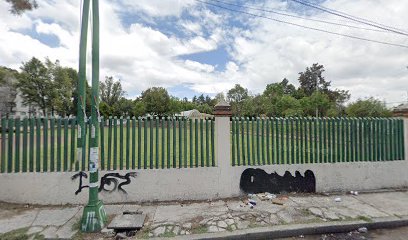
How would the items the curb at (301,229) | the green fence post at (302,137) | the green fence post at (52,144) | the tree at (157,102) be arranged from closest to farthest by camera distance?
the curb at (301,229) < the green fence post at (52,144) < the green fence post at (302,137) < the tree at (157,102)

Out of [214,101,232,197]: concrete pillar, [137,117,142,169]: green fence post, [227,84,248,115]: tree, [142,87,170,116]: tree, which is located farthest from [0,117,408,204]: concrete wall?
[227,84,248,115]: tree

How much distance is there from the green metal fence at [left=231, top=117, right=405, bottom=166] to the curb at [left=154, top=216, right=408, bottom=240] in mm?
1918

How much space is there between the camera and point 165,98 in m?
46.6

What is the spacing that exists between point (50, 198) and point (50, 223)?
1.00 m

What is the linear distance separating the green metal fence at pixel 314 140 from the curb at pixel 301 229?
1.92m

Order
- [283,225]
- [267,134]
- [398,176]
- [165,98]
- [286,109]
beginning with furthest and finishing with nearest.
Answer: [165,98]
[286,109]
[398,176]
[267,134]
[283,225]

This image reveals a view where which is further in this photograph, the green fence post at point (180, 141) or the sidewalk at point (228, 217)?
the green fence post at point (180, 141)

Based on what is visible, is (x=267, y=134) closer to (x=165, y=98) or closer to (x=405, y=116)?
(x=405, y=116)

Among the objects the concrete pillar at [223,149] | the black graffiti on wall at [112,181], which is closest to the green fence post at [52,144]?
the black graffiti on wall at [112,181]

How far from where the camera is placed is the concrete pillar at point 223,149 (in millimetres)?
5984

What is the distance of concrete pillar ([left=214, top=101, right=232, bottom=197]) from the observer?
19.6ft

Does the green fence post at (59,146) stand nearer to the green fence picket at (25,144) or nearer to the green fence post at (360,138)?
the green fence picket at (25,144)

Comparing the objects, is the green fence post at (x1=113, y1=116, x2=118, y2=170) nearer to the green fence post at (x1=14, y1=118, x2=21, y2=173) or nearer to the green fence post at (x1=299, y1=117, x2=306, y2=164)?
the green fence post at (x1=14, y1=118, x2=21, y2=173)

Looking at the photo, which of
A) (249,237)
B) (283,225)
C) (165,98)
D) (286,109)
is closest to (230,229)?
(249,237)
